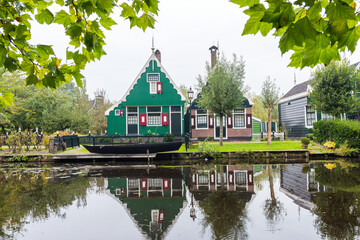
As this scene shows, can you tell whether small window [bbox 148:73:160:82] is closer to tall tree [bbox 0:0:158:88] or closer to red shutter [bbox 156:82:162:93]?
red shutter [bbox 156:82:162:93]

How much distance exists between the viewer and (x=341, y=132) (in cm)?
1422

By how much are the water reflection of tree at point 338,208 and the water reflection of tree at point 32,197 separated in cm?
573

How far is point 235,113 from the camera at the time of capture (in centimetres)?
2222

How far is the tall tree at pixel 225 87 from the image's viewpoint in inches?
669

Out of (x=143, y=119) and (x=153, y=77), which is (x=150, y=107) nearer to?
(x=143, y=119)

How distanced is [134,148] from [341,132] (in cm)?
1284

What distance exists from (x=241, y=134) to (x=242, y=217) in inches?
696

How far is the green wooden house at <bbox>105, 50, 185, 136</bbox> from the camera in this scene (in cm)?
2202

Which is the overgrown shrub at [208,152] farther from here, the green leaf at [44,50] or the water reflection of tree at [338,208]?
the green leaf at [44,50]

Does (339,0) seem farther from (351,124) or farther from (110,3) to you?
(351,124)

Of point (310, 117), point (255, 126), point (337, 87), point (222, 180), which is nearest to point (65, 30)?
point (222, 180)

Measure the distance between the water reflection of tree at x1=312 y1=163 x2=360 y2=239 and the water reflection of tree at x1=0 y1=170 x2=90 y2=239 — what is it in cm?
573

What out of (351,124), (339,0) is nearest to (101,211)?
(339,0)

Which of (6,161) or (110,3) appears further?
(6,161)
